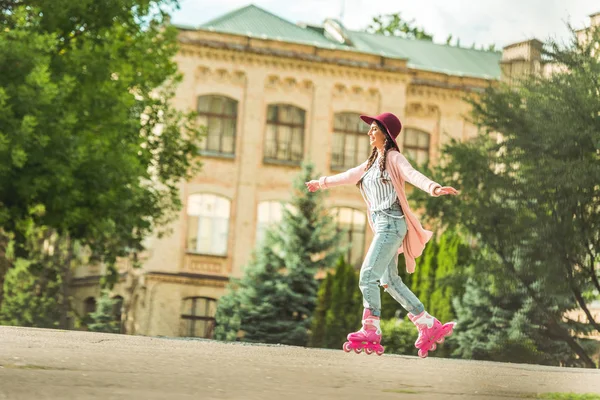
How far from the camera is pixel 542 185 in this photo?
23.8 meters

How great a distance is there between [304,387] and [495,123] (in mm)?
20447

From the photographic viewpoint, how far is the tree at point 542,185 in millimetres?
23438

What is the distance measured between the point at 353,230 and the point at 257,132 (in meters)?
5.30

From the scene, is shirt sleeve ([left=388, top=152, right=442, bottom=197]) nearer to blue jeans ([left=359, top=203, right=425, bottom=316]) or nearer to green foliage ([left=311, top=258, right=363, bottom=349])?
blue jeans ([left=359, top=203, right=425, bottom=316])

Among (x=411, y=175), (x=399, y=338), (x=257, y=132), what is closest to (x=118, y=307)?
(x=257, y=132)

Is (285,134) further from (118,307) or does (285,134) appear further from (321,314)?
(321,314)

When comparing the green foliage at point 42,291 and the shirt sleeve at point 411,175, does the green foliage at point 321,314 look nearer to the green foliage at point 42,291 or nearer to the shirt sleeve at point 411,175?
the green foliage at point 42,291

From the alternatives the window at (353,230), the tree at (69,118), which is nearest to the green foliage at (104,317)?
the window at (353,230)

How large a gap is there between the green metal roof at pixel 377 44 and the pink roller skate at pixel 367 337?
3689 cm

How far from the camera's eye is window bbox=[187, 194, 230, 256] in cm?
4497

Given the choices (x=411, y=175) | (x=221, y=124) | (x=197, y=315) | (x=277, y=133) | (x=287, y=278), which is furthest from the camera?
(x=277, y=133)

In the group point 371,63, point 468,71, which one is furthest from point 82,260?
point 468,71

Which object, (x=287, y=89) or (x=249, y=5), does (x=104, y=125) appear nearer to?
(x=287, y=89)

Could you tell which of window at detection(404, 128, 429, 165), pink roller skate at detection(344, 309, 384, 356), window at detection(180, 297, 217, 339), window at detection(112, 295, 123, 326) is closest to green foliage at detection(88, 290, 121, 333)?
window at detection(112, 295, 123, 326)
